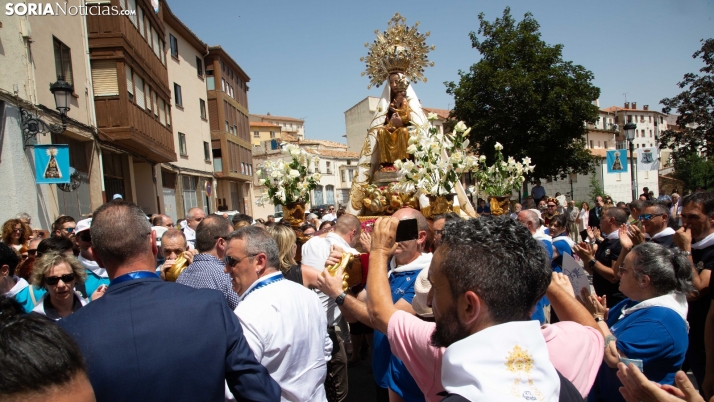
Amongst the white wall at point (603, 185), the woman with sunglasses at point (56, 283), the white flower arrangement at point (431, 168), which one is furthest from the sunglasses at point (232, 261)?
the white wall at point (603, 185)

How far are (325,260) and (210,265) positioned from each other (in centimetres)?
114

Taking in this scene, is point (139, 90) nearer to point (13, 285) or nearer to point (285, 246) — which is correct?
point (13, 285)

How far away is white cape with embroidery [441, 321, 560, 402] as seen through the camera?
1250mm

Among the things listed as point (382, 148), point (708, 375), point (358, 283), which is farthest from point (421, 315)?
point (382, 148)

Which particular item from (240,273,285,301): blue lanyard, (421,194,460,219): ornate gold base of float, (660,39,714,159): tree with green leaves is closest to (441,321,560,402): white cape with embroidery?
(240,273,285,301): blue lanyard

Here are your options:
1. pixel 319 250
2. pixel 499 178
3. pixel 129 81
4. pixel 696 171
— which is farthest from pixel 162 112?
pixel 696 171

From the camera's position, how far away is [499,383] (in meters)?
1.25

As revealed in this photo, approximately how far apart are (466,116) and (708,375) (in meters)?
27.4

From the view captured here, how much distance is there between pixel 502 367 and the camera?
1.29m

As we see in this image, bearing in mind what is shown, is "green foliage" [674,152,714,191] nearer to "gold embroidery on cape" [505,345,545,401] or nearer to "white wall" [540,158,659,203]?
"white wall" [540,158,659,203]

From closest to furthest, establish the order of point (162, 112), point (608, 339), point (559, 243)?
point (608, 339) < point (559, 243) < point (162, 112)

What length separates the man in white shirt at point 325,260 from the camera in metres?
4.02

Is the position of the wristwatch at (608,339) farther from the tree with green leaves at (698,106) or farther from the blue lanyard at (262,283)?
the tree with green leaves at (698,106)

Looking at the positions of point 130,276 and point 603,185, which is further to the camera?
point 603,185
